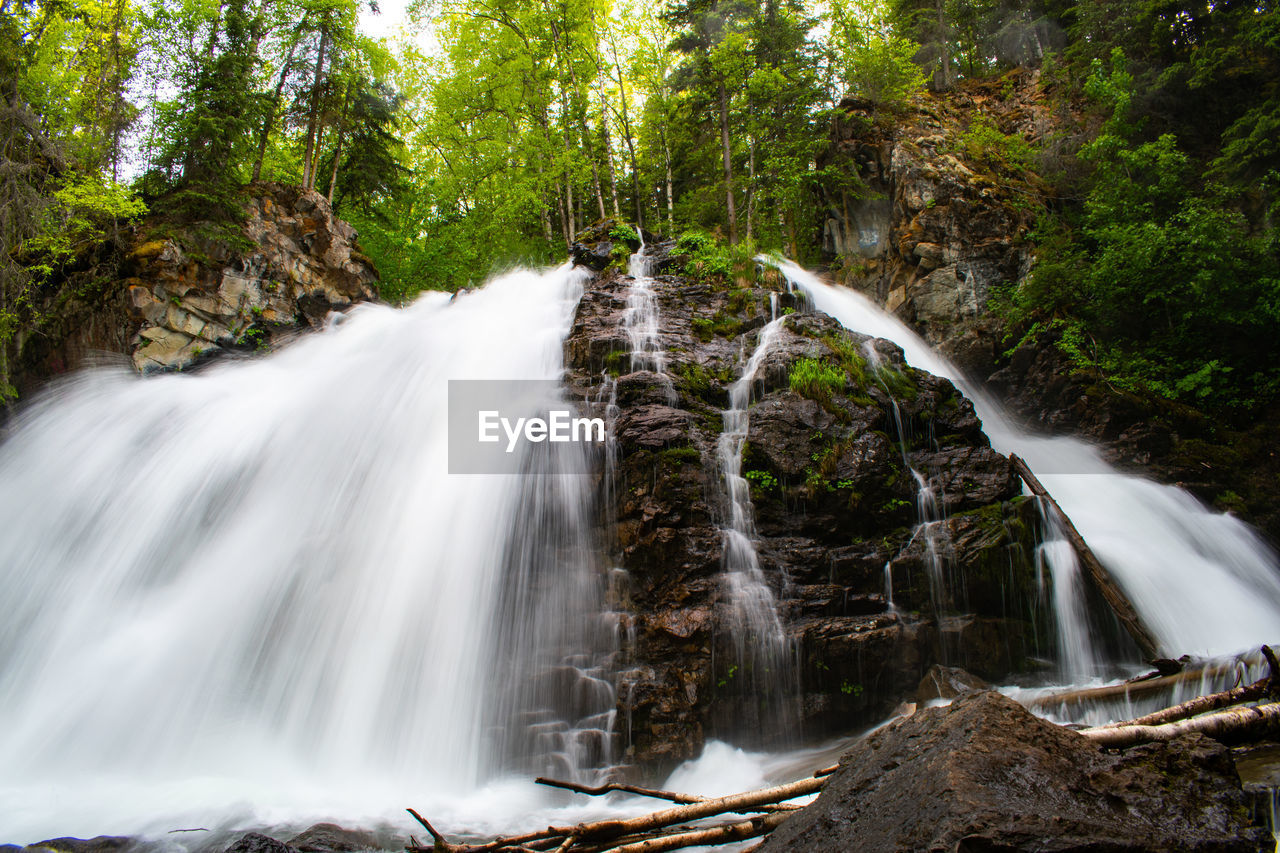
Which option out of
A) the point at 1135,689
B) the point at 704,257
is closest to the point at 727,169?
the point at 704,257

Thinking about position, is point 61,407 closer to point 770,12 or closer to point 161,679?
point 161,679

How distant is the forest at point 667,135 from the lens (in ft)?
38.6

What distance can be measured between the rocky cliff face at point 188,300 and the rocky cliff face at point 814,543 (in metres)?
10.5

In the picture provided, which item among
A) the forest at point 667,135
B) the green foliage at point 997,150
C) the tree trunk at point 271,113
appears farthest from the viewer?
the green foliage at point 997,150

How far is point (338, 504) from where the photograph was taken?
9188 mm

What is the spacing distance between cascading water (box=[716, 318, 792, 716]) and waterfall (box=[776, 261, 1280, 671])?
3.61 m

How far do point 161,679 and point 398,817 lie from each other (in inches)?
153

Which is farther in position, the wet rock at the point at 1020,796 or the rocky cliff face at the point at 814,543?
the rocky cliff face at the point at 814,543

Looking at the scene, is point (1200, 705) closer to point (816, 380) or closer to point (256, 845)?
point (256, 845)

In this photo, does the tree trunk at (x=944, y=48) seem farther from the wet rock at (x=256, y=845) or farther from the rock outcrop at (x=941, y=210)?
the wet rock at (x=256, y=845)

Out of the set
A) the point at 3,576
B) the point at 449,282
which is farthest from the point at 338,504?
the point at 449,282

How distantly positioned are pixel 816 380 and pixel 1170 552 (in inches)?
228

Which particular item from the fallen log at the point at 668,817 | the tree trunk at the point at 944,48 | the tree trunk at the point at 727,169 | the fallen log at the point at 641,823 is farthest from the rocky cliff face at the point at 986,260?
the fallen log at the point at 668,817

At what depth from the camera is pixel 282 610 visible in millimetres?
7590
